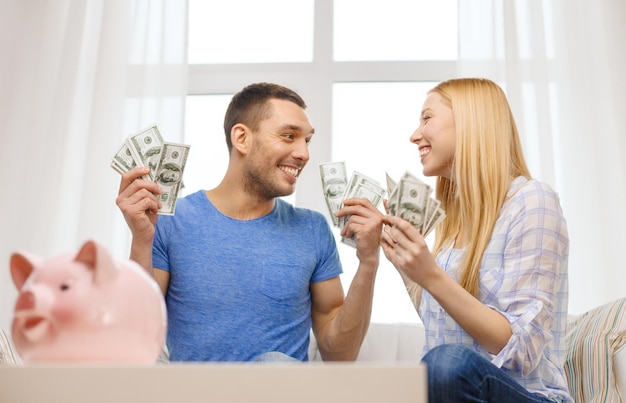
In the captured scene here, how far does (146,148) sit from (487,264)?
114 cm

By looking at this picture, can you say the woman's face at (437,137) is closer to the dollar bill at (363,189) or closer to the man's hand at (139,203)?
the dollar bill at (363,189)

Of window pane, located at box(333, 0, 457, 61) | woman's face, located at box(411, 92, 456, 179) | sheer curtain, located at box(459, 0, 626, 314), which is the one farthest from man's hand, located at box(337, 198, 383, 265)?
window pane, located at box(333, 0, 457, 61)

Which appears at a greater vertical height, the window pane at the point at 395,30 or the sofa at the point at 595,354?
the window pane at the point at 395,30

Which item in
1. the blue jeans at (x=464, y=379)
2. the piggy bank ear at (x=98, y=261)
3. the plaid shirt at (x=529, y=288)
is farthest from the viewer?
the plaid shirt at (x=529, y=288)

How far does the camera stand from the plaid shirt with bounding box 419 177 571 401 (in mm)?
1679

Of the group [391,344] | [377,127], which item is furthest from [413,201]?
[377,127]

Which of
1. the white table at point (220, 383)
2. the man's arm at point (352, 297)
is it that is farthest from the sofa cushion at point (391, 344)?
the white table at point (220, 383)

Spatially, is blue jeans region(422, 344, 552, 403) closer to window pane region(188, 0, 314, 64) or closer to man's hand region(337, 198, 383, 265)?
man's hand region(337, 198, 383, 265)

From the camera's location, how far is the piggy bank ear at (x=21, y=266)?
3.73 feet

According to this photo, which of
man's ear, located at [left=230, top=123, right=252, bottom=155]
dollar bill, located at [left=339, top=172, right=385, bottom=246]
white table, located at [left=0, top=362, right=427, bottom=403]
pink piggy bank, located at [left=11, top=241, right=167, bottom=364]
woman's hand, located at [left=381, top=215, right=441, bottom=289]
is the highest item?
man's ear, located at [left=230, top=123, right=252, bottom=155]

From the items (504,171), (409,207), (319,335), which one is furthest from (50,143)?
(504,171)

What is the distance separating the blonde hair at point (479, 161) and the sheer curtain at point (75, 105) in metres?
1.79

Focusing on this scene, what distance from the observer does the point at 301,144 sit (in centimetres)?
245

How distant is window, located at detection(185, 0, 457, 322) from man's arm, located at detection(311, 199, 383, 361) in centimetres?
109
